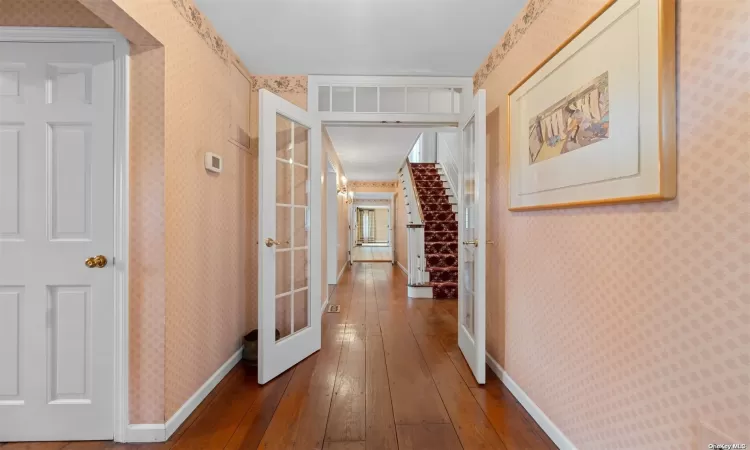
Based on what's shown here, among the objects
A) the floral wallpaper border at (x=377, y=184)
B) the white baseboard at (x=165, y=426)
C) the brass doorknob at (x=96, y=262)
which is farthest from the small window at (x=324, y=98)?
the floral wallpaper border at (x=377, y=184)

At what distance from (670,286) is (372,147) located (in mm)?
5102

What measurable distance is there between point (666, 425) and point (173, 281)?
6.86ft

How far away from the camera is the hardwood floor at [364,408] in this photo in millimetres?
1665

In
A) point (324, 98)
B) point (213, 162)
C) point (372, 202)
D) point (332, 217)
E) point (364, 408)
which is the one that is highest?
point (324, 98)

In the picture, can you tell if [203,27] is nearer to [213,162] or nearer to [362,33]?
[213,162]

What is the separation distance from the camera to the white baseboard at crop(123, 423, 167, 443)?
1670 mm

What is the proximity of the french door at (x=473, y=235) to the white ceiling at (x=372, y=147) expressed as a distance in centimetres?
193

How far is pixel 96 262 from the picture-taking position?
5.36ft

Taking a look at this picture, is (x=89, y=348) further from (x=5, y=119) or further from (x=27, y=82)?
(x=27, y=82)

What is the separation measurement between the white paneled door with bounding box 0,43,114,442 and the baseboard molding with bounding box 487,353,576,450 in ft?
7.07

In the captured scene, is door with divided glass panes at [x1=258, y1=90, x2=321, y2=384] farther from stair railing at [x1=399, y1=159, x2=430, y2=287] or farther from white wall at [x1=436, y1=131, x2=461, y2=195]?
white wall at [x1=436, y1=131, x2=461, y2=195]

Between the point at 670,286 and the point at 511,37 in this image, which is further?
the point at 511,37

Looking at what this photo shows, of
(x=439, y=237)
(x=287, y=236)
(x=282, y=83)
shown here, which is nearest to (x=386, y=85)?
(x=282, y=83)

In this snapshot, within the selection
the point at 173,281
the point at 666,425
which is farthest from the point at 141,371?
the point at 666,425
